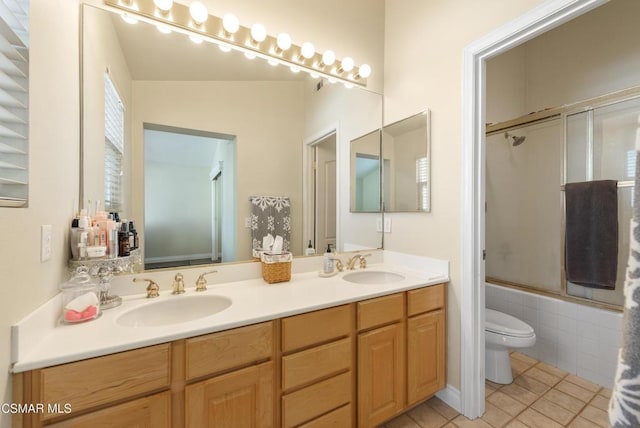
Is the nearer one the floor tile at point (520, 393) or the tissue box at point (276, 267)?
the tissue box at point (276, 267)

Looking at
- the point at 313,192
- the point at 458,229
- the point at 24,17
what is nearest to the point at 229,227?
the point at 313,192

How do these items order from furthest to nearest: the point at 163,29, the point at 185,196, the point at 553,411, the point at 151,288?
the point at 553,411 → the point at 185,196 → the point at 163,29 → the point at 151,288

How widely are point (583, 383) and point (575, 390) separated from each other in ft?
0.50

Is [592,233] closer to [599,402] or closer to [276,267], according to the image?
[599,402]

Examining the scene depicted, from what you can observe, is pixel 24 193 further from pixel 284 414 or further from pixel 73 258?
pixel 284 414

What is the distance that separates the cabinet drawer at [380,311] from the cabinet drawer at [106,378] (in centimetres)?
84

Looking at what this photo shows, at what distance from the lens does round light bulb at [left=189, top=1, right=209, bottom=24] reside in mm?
1348

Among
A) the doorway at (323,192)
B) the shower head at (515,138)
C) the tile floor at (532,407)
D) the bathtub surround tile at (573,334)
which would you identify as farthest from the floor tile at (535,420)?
the shower head at (515,138)

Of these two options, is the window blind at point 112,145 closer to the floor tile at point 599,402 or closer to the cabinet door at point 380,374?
the cabinet door at point 380,374

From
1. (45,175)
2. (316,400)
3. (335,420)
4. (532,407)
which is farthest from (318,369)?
(532,407)

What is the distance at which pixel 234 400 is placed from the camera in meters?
1.00

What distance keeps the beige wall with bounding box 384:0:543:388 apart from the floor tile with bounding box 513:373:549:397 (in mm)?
647

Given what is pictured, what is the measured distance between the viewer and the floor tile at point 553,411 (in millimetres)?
1529

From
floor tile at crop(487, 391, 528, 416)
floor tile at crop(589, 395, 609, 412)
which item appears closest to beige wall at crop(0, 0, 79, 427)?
floor tile at crop(487, 391, 528, 416)
